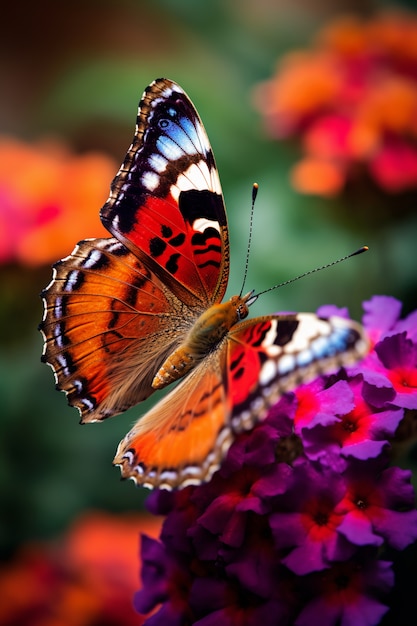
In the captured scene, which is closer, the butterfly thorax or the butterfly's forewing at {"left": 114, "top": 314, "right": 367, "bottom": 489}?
the butterfly's forewing at {"left": 114, "top": 314, "right": 367, "bottom": 489}

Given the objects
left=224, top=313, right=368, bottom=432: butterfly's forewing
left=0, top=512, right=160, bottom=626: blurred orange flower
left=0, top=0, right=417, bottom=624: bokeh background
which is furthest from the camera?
left=0, top=0, right=417, bottom=624: bokeh background

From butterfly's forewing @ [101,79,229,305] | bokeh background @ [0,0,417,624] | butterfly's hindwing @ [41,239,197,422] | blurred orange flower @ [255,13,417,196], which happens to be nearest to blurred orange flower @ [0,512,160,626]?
bokeh background @ [0,0,417,624]

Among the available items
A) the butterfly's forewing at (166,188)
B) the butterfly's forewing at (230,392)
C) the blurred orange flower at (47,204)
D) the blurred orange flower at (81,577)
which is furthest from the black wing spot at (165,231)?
the blurred orange flower at (81,577)

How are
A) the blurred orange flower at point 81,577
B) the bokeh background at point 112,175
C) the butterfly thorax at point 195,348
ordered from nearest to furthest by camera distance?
the butterfly thorax at point 195,348
the blurred orange flower at point 81,577
the bokeh background at point 112,175

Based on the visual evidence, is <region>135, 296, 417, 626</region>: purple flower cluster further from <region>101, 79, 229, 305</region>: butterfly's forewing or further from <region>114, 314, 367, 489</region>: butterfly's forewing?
<region>101, 79, 229, 305</region>: butterfly's forewing

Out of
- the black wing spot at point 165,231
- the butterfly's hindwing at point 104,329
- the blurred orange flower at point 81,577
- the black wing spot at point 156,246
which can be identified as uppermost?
the black wing spot at point 165,231

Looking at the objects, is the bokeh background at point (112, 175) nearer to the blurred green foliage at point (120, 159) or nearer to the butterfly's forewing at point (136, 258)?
the blurred green foliage at point (120, 159)
